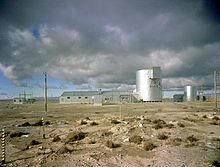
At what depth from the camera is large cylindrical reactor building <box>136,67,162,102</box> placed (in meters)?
100

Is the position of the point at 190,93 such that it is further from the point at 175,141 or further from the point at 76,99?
the point at 175,141

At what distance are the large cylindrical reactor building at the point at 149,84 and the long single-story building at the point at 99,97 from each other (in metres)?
4.60

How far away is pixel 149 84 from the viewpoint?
100438 millimetres

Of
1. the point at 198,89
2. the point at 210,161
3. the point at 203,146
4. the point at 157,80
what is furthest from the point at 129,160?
the point at 198,89

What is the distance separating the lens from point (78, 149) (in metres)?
17.0

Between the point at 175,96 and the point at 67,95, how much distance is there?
5570 cm

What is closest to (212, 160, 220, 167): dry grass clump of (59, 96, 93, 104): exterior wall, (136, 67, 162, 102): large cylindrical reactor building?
(136, 67, 162, 102): large cylindrical reactor building

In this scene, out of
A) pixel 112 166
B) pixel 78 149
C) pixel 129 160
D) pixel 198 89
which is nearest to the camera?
pixel 112 166

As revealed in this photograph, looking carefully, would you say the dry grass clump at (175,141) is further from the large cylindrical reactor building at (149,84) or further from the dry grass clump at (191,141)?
the large cylindrical reactor building at (149,84)

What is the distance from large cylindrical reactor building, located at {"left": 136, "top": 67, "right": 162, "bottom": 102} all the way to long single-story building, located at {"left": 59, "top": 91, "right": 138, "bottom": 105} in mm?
4598

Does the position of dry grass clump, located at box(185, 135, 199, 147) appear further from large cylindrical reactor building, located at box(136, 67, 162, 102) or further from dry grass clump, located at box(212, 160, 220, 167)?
large cylindrical reactor building, located at box(136, 67, 162, 102)

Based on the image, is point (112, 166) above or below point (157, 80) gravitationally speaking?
below

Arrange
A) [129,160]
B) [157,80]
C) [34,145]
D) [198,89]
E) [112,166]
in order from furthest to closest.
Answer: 1. [198,89]
2. [157,80]
3. [34,145]
4. [129,160]
5. [112,166]

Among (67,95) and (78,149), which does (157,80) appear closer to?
(67,95)
